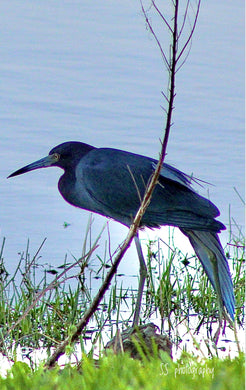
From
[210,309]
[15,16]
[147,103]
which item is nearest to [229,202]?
[210,309]

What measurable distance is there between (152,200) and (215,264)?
0.50 m

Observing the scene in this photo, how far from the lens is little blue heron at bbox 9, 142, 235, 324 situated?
5598 mm

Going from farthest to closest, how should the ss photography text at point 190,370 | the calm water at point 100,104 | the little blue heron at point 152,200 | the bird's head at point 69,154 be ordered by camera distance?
the calm water at point 100,104, the bird's head at point 69,154, the little blue heron at point 152,200, the ss photography text at point 190,370

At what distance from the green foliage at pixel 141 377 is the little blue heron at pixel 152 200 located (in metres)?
1.77

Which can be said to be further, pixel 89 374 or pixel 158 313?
pixel 158 313

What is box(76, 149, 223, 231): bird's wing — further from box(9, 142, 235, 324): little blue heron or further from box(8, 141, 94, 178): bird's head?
box(8, 141, 94, 178): bird's head

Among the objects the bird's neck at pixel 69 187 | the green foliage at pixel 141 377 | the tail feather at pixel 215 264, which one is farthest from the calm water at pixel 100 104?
the green foliage at pixel 141 377

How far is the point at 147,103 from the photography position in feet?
34.5

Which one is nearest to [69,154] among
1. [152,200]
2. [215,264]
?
[152,200]

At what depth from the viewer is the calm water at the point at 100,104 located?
7609 mm

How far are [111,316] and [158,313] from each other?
11.8 inches

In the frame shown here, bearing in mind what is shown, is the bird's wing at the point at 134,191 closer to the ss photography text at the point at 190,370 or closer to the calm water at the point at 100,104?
the calm water at the point at 100,104

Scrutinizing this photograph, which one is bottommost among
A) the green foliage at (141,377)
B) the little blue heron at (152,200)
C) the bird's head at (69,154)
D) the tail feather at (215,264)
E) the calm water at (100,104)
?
the green foliage at (141,377)

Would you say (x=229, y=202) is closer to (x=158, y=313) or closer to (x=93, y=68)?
(x=158, y=313)
